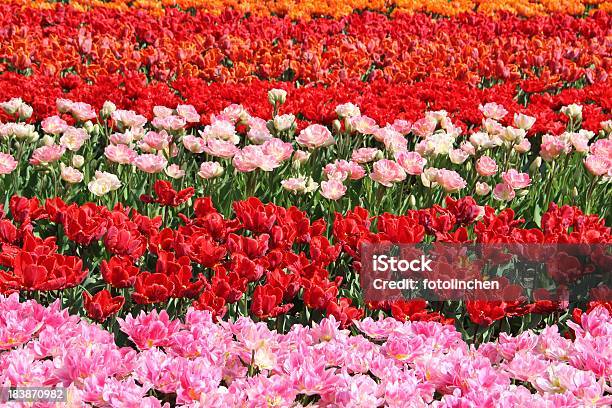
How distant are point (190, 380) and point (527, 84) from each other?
16.7 ft

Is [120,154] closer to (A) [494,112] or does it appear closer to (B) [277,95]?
(B) [277,95]

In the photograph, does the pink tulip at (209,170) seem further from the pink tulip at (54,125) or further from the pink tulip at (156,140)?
the pink tulip at (54,125)

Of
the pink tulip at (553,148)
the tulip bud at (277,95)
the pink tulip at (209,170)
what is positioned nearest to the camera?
the pink tulip at (209,170)

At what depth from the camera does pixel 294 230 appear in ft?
10.7

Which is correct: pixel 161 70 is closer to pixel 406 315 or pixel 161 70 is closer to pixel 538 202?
pixel 538 202

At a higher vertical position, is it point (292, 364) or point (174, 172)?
point (292, 364)

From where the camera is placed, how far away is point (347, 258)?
3576mm

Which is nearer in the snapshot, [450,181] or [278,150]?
[450,181]

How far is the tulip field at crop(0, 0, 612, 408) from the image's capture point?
2221 mm

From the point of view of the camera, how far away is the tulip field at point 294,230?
7.29 ft

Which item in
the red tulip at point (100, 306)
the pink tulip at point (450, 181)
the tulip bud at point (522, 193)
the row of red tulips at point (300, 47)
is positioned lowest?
the row of red tulips at point (300, 47)

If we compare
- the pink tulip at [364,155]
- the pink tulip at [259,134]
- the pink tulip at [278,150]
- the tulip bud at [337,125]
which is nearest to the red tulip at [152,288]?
the pink tulip at [278,150]

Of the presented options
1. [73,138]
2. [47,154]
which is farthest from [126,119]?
[47,154]

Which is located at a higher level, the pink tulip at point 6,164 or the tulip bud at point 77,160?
the pink tulip at point 6,164
